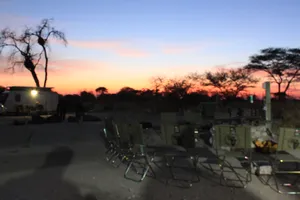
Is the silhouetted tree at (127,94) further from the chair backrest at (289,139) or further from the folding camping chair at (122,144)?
the chair backrest at (289,139)

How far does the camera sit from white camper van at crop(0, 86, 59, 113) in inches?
1315

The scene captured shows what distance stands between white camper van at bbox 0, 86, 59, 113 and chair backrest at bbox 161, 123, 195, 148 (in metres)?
25.6

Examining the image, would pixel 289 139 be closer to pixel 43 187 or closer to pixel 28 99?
pixel 43 187

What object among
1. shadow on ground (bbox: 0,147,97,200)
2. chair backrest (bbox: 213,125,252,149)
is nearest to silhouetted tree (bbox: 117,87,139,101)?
shadow on ground (bbox: 0,147,97,200)

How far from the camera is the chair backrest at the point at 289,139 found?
7082mm

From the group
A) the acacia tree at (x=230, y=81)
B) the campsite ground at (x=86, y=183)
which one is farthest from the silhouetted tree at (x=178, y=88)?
the campsite ground at (x=86, y=183)

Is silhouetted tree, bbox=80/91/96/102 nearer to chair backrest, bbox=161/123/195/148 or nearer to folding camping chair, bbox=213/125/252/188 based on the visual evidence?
chair backrest, bbox=161/123/195/148

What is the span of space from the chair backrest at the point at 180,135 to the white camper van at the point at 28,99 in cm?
2563

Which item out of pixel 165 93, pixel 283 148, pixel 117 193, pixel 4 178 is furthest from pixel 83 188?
pixel 165 93

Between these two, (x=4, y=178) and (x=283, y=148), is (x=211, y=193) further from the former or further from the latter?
(x=4, y=178)

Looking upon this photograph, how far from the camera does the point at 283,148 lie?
7.14 metres

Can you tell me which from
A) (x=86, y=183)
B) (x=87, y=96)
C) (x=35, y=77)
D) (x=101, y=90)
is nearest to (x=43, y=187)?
(x=86, y=183)

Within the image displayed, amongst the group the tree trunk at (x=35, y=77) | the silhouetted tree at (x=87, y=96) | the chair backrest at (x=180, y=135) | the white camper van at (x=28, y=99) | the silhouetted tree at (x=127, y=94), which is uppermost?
the chair backrest at (x=180, y=135)

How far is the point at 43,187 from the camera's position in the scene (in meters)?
6.52
